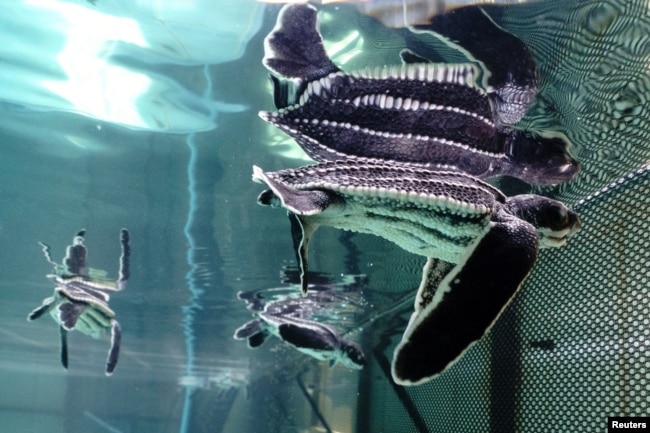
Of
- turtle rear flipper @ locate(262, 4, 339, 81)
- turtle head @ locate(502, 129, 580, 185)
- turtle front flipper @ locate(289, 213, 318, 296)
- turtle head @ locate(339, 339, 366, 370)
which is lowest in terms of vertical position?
turtle head @ locate(339, 339, 366, 370)

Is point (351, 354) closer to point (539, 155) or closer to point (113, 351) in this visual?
point (113, 351)

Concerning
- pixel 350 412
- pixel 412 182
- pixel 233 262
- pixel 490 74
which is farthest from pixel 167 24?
pixel 350 412

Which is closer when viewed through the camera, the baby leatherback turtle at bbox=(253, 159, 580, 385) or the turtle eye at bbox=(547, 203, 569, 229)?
the baby leatherback turtle at bbox=(253, 159, 580, 385)

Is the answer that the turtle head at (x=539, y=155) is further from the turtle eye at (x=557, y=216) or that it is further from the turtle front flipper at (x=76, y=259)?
the turtle front flipper at (x=76, y=259)

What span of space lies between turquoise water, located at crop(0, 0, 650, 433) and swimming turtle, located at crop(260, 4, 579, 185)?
1.87 m

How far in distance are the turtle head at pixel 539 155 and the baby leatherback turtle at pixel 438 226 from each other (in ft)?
3.41

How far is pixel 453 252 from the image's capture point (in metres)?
1.88

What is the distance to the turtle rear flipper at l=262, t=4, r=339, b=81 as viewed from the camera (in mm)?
2150

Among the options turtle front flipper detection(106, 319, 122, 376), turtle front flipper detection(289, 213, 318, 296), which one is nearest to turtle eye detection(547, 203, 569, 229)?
turtle front flipper detection(289, 213, 318, 296)

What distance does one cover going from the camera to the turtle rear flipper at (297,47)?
2.15 meters

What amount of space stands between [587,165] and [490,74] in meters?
2.19

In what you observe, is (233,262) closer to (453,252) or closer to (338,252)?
(338,252)

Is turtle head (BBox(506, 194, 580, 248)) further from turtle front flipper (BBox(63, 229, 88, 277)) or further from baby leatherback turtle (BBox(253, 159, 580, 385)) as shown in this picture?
turtle front flipper (BBox(63, 229, 88, 277))

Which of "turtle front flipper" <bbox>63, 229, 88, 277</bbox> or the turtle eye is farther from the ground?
"turtle front flipper" <bbox>63, 229, 88, 277</bbox>
